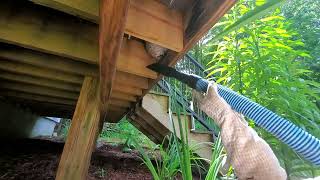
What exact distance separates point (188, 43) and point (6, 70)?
5.51 feet

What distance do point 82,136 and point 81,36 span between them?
0.73 meters

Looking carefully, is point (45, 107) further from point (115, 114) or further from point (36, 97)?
point (115, 114)

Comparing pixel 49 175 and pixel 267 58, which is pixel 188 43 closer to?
pixel 267 58

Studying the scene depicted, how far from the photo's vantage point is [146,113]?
10.9 ft

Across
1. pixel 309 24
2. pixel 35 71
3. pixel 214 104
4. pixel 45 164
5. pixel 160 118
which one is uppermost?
pixel 309 24

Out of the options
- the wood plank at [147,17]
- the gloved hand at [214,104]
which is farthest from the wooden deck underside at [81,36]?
the gloved hand at [214,104]

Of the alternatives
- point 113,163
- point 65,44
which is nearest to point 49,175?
point 113,163

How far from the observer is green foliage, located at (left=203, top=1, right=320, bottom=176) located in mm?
1423

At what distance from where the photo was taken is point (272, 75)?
5.11ft

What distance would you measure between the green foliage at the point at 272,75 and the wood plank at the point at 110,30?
51 centimetres

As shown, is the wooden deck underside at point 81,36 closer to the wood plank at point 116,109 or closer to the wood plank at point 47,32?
the wood plank at point 47,32

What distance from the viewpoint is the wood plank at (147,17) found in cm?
123

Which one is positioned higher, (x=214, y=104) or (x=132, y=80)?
(x=132, y=80)

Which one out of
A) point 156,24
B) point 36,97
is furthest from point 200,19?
point 36,97
